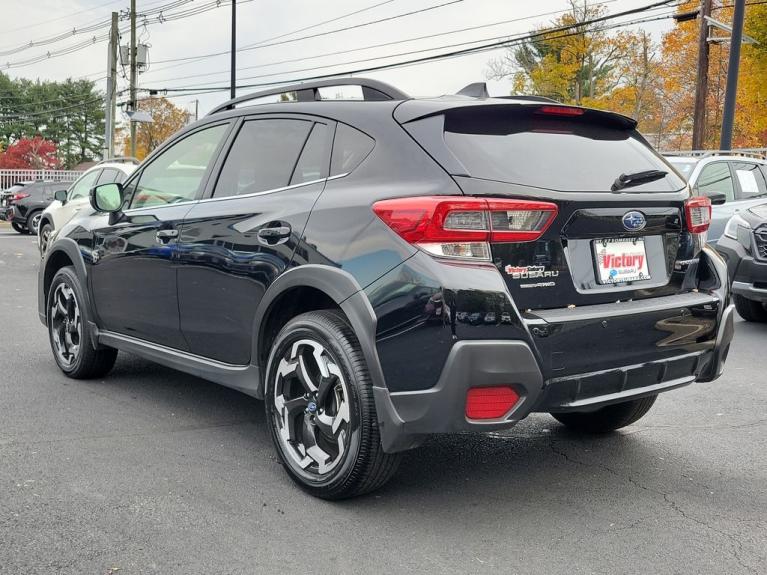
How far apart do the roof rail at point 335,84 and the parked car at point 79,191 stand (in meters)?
9.04

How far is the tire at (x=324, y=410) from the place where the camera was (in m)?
3.46

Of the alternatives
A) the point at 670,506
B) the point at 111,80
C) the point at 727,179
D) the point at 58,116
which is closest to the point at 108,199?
the point at 670,506

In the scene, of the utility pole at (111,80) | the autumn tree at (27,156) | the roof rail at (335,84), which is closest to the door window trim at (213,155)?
the roof rail at (335,84)

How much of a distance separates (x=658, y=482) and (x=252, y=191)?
7.88 ft

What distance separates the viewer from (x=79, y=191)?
1436 cm

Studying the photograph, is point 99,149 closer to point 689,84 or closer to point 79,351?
point 689,84

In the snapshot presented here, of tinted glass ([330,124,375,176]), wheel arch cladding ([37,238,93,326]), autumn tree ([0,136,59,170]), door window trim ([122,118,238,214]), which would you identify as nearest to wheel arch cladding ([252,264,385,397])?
tinted glass ([330,124,375,176])

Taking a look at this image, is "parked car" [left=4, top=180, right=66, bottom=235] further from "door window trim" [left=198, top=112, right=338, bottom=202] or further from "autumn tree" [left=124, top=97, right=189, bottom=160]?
"autumn tree" [left=124, top=97, right=189, bottom=160]

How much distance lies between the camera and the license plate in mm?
3531

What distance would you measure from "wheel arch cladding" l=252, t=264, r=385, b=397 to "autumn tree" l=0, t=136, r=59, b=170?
8224 centimetres

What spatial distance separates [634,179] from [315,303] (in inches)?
59.1

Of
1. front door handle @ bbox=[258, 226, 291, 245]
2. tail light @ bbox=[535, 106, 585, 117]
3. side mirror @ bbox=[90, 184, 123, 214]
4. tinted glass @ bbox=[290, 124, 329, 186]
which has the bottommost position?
front door handle @ bbox=[258, 226, 291, 245]

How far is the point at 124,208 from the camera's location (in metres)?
5.33

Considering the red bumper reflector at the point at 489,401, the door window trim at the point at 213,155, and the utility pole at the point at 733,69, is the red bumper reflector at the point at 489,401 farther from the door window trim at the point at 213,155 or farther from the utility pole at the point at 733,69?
the utility pole at the point at 733,69
